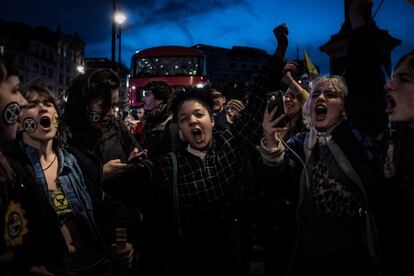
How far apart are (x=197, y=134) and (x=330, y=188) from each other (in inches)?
45.0

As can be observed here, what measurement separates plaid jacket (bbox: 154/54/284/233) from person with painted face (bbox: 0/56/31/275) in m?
1.14

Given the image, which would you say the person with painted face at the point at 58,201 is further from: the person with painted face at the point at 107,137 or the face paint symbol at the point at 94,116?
the face paint symbol at the point at 94,116

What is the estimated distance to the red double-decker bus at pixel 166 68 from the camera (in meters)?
Answer: 15.9

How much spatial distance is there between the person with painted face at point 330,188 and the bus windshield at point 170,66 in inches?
524

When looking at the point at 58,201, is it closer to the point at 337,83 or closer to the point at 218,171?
the point at 218,171

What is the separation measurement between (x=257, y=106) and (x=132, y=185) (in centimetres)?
130

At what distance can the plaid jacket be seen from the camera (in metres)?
2.87

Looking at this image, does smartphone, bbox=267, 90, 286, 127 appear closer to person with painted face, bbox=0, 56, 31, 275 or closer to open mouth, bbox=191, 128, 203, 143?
open mouth, bbox=191, 128, 203, 143

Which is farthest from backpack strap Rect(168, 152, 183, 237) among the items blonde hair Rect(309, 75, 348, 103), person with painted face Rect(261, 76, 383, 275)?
blonde hair Rect(309, 75, 348, 103)

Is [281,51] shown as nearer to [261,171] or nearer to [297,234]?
[261,171]

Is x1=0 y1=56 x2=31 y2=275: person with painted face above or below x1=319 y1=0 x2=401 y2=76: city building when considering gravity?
below

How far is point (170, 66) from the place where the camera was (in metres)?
16.1

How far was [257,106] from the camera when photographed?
3.10 meters

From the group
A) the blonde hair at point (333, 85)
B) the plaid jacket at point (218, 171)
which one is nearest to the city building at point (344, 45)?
the blonde hair at point (333, 85)
